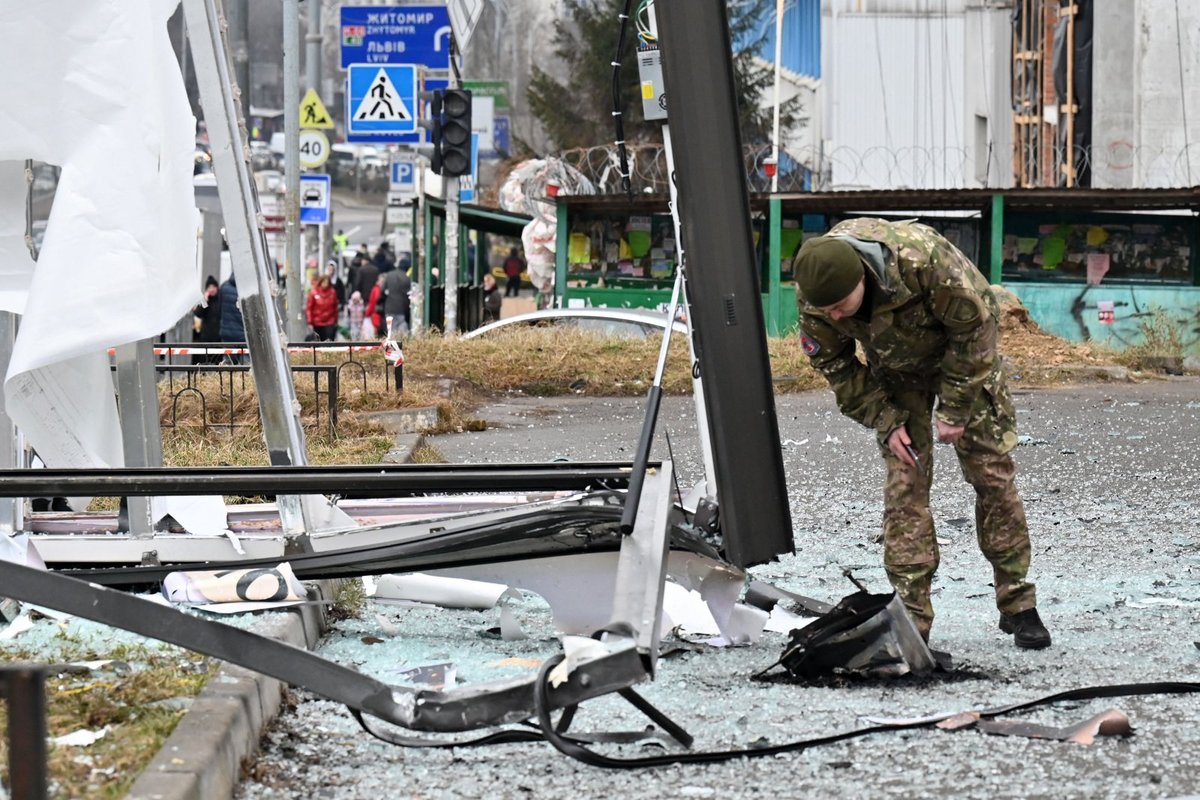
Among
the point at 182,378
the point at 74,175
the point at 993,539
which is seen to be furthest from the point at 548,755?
the point at 182,378

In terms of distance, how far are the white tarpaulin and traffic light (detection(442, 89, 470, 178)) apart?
46.1 ft

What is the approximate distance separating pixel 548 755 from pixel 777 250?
19744mm

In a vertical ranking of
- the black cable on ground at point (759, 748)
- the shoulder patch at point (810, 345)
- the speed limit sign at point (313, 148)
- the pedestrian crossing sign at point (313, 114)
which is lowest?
the black cable on ground at point (759, 748)

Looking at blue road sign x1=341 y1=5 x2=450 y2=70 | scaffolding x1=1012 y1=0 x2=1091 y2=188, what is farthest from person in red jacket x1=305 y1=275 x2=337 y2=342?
scaffolding x1=1012 y1=0 x2=1091 y2=188

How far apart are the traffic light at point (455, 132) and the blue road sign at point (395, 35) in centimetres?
269

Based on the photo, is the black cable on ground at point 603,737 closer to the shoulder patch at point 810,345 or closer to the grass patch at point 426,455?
the shoulder patch at point 810,345

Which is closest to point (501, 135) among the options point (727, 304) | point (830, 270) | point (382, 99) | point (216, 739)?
point (382, 99)

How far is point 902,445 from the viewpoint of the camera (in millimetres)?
5504

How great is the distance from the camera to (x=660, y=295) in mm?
25219

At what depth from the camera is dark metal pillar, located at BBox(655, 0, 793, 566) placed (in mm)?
5543

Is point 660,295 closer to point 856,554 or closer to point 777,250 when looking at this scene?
point 777,250

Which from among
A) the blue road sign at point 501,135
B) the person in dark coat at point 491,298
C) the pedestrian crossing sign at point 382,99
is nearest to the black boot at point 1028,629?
the pedestrian crossing sign at point 382,99

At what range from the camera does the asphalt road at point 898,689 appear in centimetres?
399

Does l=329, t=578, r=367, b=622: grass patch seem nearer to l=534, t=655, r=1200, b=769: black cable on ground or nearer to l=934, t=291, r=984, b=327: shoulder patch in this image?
l=534, t=655, r=1200, b=769: black cable on ground
